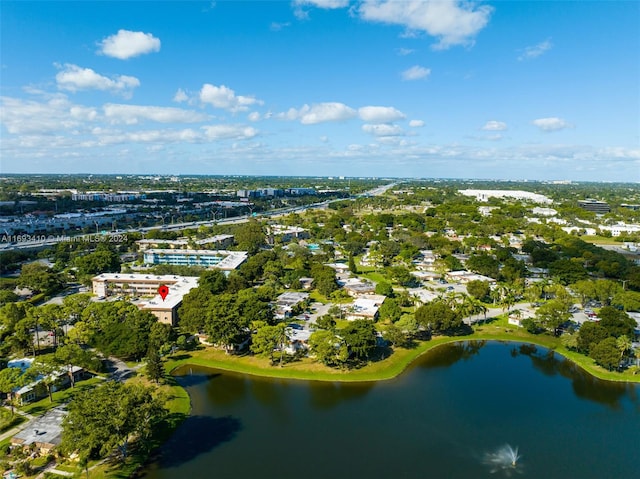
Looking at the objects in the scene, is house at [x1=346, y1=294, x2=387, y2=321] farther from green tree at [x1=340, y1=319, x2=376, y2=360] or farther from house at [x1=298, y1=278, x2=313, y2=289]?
house at [x1=298, y1=278, x2=313, y2=289]

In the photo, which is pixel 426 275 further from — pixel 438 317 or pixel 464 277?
pixel 438 317

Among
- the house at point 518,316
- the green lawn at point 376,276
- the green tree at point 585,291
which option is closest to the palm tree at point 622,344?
the house at point 518,316

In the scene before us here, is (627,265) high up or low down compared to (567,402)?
up

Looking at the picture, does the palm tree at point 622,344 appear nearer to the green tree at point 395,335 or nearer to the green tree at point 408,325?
the green tree at point 408,325

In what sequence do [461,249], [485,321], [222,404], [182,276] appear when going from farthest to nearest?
1. [461,249]
2. [182,276]
3. [485,321]
4. [222,404]

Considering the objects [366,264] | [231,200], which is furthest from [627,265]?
[231,200]

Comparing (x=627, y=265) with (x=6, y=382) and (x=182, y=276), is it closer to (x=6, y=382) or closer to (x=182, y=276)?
(x=182, y=276)

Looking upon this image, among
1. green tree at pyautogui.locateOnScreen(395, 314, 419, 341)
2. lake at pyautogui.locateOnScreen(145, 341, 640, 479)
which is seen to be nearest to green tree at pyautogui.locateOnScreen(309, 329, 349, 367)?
lake at pyautogui.locateOnScreen(145, 341, 640, 479)
